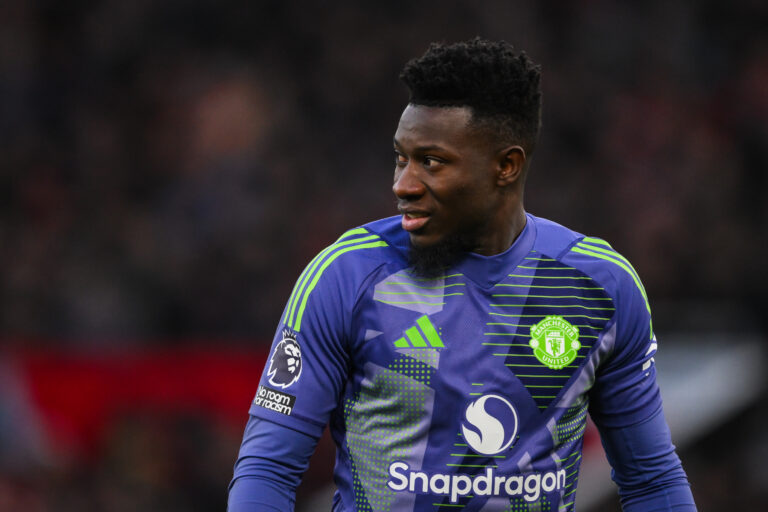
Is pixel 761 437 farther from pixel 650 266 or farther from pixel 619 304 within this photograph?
pixel 619 304

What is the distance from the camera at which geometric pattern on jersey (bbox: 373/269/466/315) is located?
289 centimetres

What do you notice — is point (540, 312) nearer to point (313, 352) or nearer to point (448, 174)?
point (448, 174)

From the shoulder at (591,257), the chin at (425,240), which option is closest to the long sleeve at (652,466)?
the shoulder at (591,257)

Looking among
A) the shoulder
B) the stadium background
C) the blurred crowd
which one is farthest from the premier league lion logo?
the blurred crowd

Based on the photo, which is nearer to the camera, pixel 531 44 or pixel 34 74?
pixel 34 74

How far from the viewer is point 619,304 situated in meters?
2.99

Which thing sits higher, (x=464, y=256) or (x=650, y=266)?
(x=650, y=266)

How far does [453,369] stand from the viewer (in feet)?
9.35

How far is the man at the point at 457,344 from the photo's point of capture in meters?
2.81

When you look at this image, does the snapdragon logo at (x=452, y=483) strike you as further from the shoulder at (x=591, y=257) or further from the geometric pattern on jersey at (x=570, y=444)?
the shoulder at (x=591, y=257)

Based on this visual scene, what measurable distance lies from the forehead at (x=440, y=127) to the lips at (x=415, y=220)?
0.18 m

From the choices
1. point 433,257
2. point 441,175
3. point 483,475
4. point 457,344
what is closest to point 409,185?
point 441,175

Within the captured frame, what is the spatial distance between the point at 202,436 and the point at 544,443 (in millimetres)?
5019

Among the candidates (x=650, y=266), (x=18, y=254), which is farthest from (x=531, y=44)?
(x=18, y=254)
